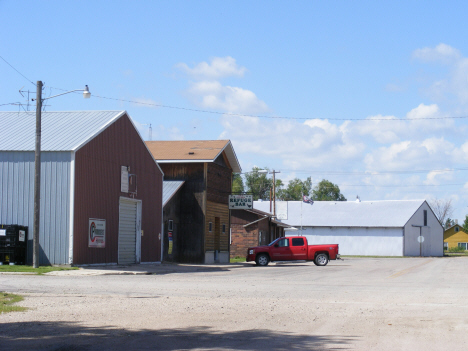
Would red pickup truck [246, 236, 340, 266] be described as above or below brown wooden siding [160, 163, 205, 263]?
below

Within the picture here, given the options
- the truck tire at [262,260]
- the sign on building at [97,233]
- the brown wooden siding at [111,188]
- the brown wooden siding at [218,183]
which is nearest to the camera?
the brown wooden siding at [111,188]

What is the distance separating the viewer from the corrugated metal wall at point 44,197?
25.6 m

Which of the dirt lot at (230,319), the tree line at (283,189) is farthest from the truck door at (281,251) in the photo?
the tree line at (283,189)

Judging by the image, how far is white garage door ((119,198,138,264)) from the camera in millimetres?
30406

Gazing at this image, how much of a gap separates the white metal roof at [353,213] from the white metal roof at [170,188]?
35493mm

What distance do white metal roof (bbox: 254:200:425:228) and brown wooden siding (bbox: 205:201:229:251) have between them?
30.1 m

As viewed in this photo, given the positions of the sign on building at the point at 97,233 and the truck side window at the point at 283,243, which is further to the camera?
the truck side window at the point at 283,243

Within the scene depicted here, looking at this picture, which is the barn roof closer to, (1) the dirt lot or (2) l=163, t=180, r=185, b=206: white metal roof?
(2) l=163, t=180, r=185, b=206: white metal roof

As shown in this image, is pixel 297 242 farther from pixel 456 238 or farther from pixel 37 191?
pixel 456 238

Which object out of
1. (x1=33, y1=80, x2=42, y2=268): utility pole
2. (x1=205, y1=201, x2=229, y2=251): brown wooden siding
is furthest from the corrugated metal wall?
(x1=205, y1=201, x2=229, y2=251): brown wooden siding

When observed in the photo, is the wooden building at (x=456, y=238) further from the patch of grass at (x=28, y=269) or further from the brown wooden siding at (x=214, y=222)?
the patch of grass at (x=28, y=269)

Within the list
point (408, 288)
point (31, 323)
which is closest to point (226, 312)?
point (31, 323)

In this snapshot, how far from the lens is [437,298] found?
1538cm

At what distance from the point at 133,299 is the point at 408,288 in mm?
9220
